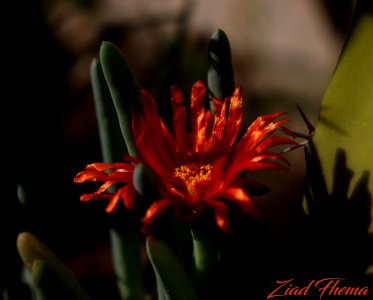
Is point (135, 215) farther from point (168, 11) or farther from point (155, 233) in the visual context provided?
point (168, 11)

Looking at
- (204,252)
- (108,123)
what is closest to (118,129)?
(108,123)

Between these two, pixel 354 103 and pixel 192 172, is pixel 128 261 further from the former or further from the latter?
pixel 354 103

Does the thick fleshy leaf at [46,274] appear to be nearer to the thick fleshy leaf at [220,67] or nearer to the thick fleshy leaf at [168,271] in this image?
the thick fleshy leaf at [168,271]

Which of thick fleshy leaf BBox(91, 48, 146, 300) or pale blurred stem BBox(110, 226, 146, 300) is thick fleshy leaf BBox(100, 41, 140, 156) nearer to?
thick fleshy leaf BBox(91, 48, 146, 300)

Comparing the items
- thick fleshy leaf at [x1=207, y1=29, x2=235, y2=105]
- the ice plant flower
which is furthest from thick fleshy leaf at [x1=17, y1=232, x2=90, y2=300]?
thick fleshy leaf at [x1=207, y1=29, x2=235, y2=105]

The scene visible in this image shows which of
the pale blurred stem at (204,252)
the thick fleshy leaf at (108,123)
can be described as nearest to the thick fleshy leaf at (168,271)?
the pale blurred stem at (204,252)

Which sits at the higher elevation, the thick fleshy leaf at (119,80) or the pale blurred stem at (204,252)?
the thick fleshy leaf at (119,80)
